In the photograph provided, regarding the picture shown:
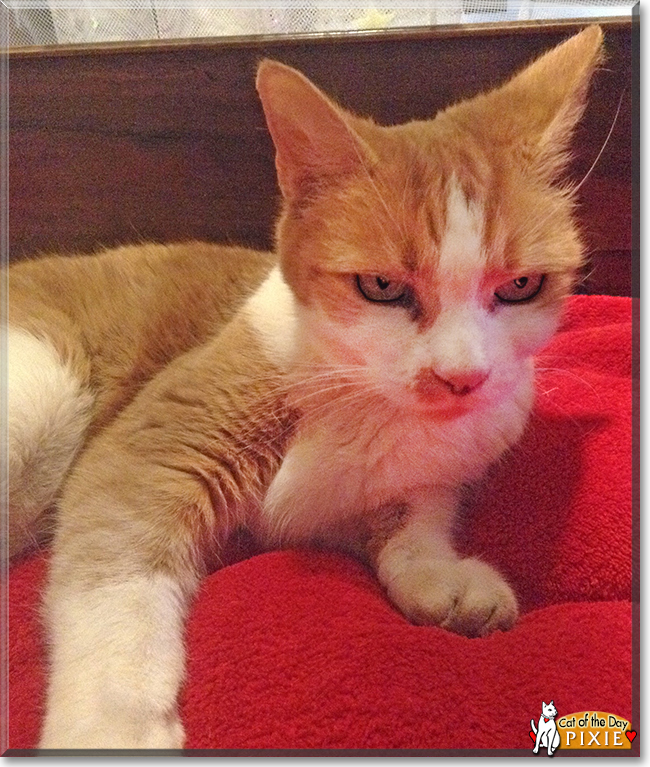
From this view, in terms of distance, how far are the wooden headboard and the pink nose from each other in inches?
14.6

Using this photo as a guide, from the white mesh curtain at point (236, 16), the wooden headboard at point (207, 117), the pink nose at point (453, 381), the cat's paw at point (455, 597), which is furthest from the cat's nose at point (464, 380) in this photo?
the white mesh curtain at point (236, 16)

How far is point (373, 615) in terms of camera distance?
2.27 feet

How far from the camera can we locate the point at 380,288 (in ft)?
2.34

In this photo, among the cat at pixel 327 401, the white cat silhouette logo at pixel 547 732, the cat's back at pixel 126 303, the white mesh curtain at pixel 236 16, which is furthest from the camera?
the cat's back at pixel 126 303

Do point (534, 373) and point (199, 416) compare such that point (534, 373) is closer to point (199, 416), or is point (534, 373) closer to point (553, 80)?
point (553, 80)

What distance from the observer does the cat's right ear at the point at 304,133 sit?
27.4 inches

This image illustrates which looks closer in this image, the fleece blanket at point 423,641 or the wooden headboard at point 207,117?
the fleece blanket at point 423,641

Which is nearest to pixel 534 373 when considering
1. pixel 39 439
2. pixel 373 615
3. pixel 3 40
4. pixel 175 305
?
pixel 373 615

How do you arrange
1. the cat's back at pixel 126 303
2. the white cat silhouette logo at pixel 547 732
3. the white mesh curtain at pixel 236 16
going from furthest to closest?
the cat's back at pixel 126 303 → the white mesh curtain at pixel 236 16 → the white cat silhouette logo at pixel 547 732

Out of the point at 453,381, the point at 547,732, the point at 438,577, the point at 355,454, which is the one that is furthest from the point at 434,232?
the point at 547,732

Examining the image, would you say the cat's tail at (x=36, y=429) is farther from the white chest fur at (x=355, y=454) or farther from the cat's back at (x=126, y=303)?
the white chest fur at (x=355, y=454)

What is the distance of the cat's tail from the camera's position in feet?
2.73

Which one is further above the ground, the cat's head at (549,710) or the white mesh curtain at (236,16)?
the white mesh curtain at (236,16)

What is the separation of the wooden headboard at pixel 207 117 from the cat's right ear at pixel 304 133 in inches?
6.6
